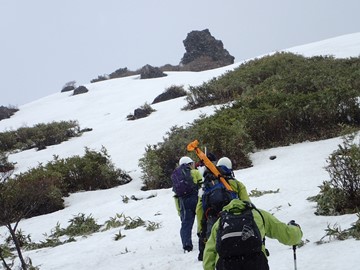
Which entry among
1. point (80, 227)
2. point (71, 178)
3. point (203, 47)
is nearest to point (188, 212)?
point (80, 227)

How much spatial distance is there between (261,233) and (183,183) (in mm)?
3383

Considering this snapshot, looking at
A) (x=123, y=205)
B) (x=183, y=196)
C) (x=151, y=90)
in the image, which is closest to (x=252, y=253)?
(x=183, y=196)

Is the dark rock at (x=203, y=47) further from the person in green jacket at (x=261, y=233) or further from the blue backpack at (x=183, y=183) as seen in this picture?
the person in green jacket at (x=261, y=233)

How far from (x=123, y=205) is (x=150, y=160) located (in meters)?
2.18

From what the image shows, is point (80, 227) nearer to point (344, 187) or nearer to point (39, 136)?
point (344, 187)

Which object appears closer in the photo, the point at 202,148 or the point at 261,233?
the point at 261,233

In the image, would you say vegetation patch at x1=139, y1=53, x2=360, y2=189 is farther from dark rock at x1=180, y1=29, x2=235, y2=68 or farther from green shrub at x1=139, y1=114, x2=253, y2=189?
dark rock at x1=180, y1=29, x2=235, y2=68

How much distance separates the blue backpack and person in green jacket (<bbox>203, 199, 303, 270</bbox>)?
314 centimetres

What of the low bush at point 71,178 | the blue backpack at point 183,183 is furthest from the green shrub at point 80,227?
the blue backpack at point 183,183

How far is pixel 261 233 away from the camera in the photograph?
3152 millimetres

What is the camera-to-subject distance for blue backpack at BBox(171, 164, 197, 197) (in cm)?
648

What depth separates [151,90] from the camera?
29766mm

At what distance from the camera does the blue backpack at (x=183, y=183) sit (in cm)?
648

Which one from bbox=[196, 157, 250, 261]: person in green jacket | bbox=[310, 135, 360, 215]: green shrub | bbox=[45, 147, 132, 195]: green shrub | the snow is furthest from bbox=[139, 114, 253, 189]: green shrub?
bbox=[196, 157, 250, 261]: person in green jacket
